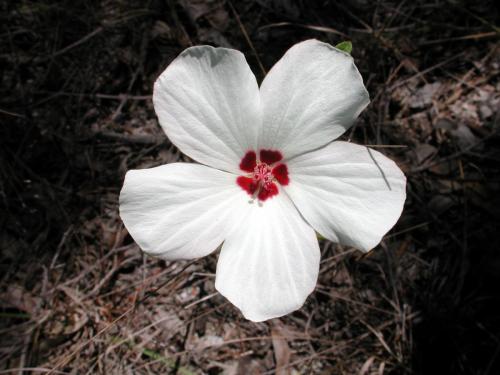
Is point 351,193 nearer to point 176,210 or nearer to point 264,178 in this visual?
point 264,178

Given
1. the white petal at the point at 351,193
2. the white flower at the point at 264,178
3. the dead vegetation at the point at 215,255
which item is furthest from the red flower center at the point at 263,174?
the dead vegetation at the point at 215,255

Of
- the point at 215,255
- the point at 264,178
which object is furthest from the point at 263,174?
the point at 215,255

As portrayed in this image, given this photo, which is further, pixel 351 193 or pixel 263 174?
pixel 263 174

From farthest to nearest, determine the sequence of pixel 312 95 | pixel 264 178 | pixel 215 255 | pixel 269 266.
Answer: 1. pixel 215 255
2. pixel 264 178
3. pixel 269 266
4. pixel 312 95

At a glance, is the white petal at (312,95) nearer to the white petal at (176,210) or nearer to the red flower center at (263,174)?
the red flower center at (263,174)

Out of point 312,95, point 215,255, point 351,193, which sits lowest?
point 215,255

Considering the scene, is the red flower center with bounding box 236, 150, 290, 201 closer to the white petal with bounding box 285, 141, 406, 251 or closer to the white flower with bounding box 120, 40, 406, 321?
the white flower with bounding box 120, 40, 406, 321
